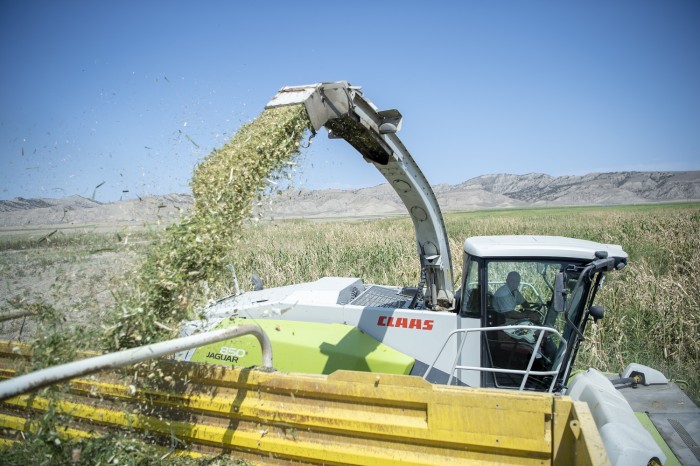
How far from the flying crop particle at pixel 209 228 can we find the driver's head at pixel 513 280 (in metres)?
1.89

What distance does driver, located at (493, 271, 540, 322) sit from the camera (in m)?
3.27

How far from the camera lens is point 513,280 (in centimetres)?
327

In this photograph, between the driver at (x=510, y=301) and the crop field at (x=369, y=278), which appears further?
the driver at (x=510, y=301)

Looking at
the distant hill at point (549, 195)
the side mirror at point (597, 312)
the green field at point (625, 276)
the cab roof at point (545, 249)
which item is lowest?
the green field at point (625, 276)

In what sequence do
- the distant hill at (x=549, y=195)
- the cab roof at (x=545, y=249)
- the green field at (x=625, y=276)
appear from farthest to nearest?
1. the distant hill at (x=549, y=195)
2. the green field at (x=625, y=276)
3. the cab roof at (x=545, y=249)

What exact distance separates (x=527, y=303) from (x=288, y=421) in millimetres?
2053

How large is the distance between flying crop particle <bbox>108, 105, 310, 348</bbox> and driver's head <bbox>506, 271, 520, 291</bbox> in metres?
1.89

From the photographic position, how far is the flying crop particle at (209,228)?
261 centimetres

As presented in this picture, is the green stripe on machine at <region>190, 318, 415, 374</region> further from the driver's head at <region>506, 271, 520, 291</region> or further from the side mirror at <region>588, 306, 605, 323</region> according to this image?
the side mirror at <region>588, 306, 605, 323</region>

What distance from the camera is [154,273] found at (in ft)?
8.94

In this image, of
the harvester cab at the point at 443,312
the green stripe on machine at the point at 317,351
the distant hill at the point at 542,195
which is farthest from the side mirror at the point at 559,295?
the distant hill at the point at 542,195

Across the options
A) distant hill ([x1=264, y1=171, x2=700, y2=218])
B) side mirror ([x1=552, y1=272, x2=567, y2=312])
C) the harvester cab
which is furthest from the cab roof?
distant hill ([x1=264, y1=171, x2=700, y2=218])

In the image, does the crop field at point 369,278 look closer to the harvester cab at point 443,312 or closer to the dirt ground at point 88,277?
the dirt ground at point 88,277

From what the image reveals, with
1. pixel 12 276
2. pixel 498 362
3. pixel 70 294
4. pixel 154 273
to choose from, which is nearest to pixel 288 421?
pixel 154 273
